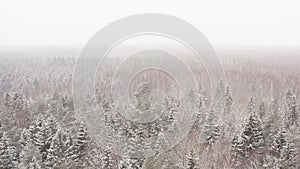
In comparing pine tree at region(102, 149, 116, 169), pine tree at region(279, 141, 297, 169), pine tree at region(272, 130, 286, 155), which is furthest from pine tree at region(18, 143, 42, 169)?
pine tree at region(272, 130, 286, 155)

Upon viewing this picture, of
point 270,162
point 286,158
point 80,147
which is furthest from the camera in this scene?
point 80,147

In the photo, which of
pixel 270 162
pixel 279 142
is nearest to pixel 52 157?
pixel 270 162

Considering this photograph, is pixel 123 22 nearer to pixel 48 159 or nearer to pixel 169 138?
pixel 169 138

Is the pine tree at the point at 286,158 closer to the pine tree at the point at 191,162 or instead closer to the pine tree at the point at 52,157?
the pine tree at the point at 191,162

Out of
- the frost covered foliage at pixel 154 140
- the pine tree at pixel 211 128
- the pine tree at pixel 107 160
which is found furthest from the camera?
the pine tree at pixel 211 128

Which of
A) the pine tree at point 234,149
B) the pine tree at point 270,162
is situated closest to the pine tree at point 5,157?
the pine tree at point 234,149

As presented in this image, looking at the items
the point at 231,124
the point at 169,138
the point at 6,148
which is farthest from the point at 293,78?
the point at 6,148

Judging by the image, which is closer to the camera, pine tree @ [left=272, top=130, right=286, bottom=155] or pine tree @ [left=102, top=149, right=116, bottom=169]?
pine tree @ [left=102, top=149, right=116, bottom=169]

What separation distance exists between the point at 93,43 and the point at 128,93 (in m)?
4.14

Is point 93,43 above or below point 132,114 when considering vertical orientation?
above

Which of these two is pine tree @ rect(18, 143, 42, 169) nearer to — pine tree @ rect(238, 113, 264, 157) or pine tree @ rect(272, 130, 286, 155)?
pine tree @ rect(238, 113, 264, 157)

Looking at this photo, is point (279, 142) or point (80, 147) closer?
point (279, 142)

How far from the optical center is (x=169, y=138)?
40.1 feet

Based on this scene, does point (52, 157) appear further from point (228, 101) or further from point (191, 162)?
point (228, 101)
